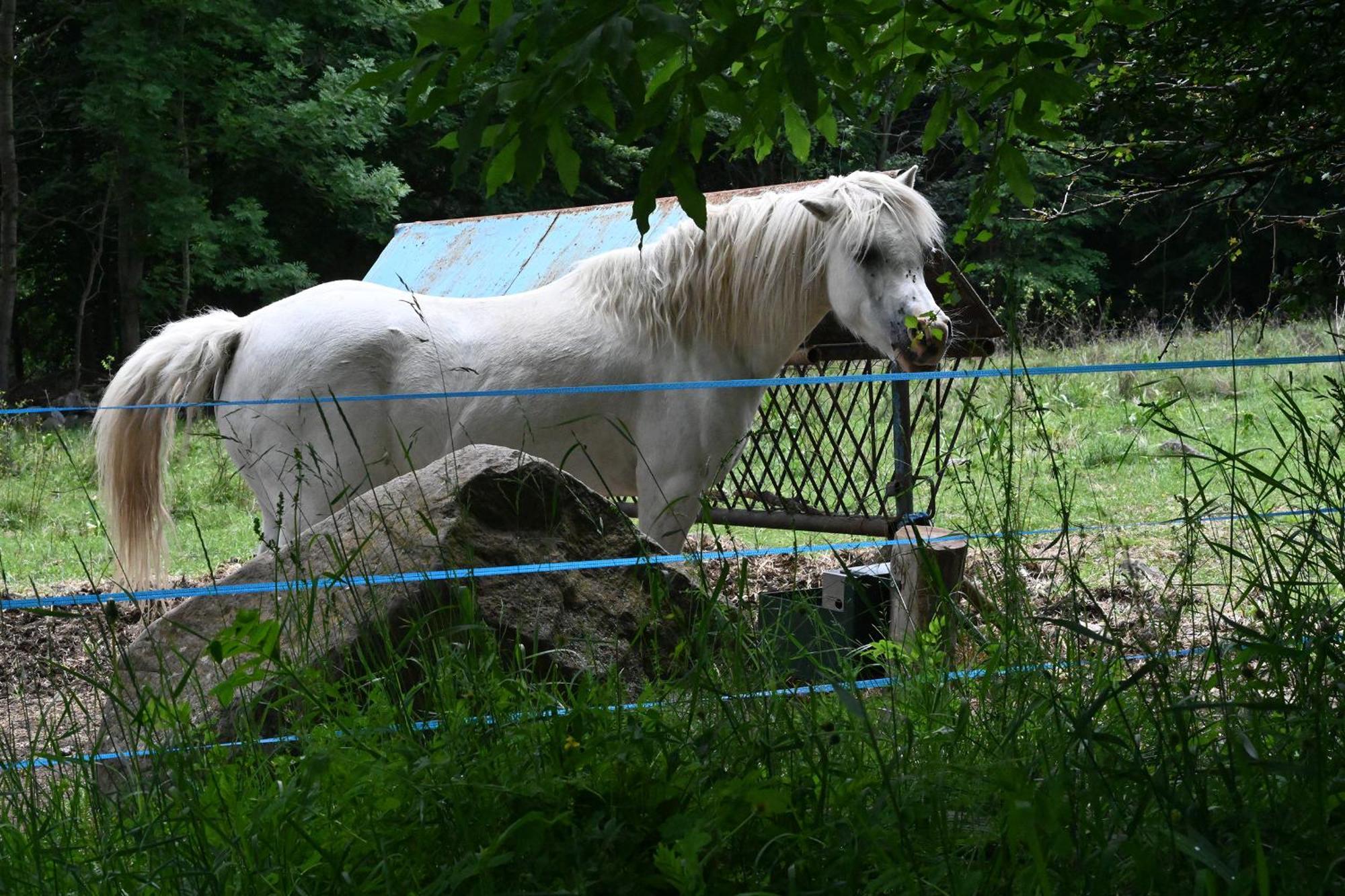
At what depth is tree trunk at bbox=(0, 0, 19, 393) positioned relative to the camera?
12.7m

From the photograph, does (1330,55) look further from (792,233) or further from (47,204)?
(47,204)

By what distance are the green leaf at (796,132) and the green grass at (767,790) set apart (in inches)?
55.4

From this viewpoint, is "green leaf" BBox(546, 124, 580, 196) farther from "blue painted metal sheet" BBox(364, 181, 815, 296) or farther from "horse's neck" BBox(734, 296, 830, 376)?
"blue painted metal sheet" BBox(364, 181, 815, 296)

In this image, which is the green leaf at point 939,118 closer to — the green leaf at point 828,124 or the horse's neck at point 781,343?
the green leaf at point 828,124

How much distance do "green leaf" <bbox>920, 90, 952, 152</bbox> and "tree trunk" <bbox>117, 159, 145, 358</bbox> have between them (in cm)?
1821

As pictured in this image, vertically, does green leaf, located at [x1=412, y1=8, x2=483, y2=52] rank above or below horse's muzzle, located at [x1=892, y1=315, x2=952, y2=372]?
above

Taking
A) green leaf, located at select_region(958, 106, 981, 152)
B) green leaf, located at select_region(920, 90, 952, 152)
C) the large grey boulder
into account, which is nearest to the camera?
the large grey boulder

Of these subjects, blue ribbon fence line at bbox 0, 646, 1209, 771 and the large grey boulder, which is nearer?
→ blue ribbon fence line at bbox 0, 646, 1209, 771

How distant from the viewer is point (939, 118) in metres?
3.33

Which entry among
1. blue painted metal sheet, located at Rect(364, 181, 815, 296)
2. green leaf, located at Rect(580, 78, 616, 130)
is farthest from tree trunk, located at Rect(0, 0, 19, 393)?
green leaf, located at Rect(580, 78, 616, 130)

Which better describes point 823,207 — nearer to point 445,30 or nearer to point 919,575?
point 919,575

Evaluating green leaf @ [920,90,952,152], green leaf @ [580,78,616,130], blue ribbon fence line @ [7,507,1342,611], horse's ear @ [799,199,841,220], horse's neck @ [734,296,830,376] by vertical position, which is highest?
green leaf @ [920,90,952,152]

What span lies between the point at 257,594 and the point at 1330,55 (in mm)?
3102

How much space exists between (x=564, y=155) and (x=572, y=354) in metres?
2.49
